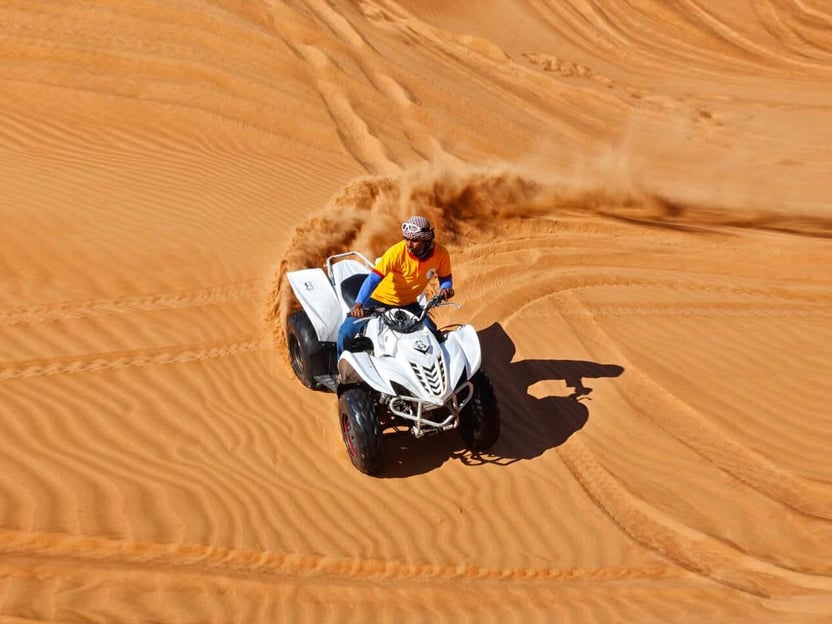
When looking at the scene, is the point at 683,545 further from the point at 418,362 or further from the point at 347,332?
the point at 347,332

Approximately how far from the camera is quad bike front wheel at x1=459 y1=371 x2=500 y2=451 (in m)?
6.99

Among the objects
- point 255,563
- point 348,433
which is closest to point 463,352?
point 348,433

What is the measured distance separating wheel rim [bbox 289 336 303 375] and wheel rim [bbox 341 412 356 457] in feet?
4.38

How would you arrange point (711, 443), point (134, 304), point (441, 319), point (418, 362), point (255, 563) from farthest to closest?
point (441, 319)
point (134, 304)
point (711, 443)
point (418, 362)
point (255, 563)

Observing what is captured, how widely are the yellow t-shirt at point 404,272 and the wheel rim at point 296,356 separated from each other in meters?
1.15

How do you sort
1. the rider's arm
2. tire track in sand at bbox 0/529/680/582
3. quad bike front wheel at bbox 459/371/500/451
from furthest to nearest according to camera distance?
the rider's arm → quad bike front wheel at bbox 459/371/500/451 → tire track in sand at bbox 0/529/680/582

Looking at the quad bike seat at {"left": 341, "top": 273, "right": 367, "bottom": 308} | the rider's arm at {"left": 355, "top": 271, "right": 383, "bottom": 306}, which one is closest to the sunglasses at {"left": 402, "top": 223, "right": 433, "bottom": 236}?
the rider's arm at {"left": 355, "top": 271, "right": 383, "bottom": 306}

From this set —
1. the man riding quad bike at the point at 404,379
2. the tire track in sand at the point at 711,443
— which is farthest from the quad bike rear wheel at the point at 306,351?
the tire track in sand at the point at 711,443

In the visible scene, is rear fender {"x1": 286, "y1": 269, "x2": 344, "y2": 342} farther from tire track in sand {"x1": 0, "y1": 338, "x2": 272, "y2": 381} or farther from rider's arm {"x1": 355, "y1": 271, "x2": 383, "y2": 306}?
tire track in sand {"x1": 0, "y1": 338, "x2": 272, "y2": 381}

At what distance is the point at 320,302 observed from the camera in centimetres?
819

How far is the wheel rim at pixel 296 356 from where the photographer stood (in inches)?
328

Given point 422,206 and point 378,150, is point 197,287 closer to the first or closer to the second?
point 422,206

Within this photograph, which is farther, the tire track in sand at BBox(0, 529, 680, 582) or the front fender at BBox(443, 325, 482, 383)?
the front fender at BBox(443, 325, 482, 383)

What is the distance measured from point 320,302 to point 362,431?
1877mm
